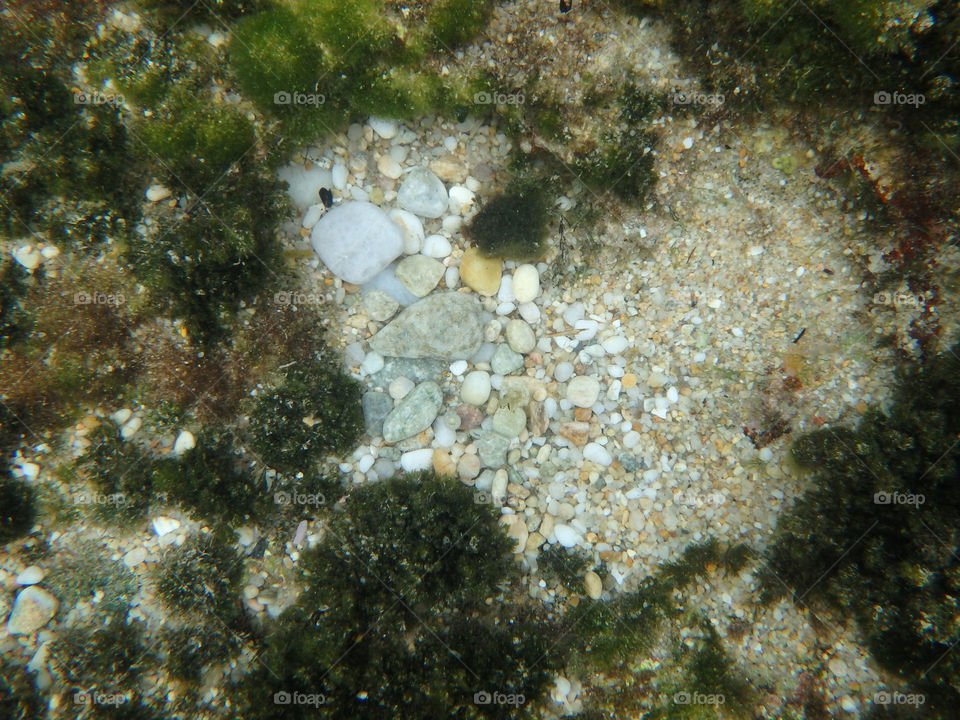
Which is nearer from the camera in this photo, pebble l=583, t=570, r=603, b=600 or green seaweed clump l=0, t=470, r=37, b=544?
green seaweed clump l=0, t=470, r=37, b=544

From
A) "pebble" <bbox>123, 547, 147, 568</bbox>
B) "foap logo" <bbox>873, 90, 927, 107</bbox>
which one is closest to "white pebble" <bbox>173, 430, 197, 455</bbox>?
"pebble" <bbox>123, 547, 147, 568</bbox>

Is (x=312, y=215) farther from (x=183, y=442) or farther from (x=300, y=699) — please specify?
(x=300, y=699)

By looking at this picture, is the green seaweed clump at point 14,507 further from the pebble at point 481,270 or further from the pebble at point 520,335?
the pebble at point 520,335

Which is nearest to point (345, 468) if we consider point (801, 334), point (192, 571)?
point (192, 571)

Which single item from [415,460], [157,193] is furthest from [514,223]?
[157,193]

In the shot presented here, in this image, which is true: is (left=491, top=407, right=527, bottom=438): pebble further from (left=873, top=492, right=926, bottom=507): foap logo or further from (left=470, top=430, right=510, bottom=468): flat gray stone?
(left=873, top=492, right=926, bottom=507): foap logo
